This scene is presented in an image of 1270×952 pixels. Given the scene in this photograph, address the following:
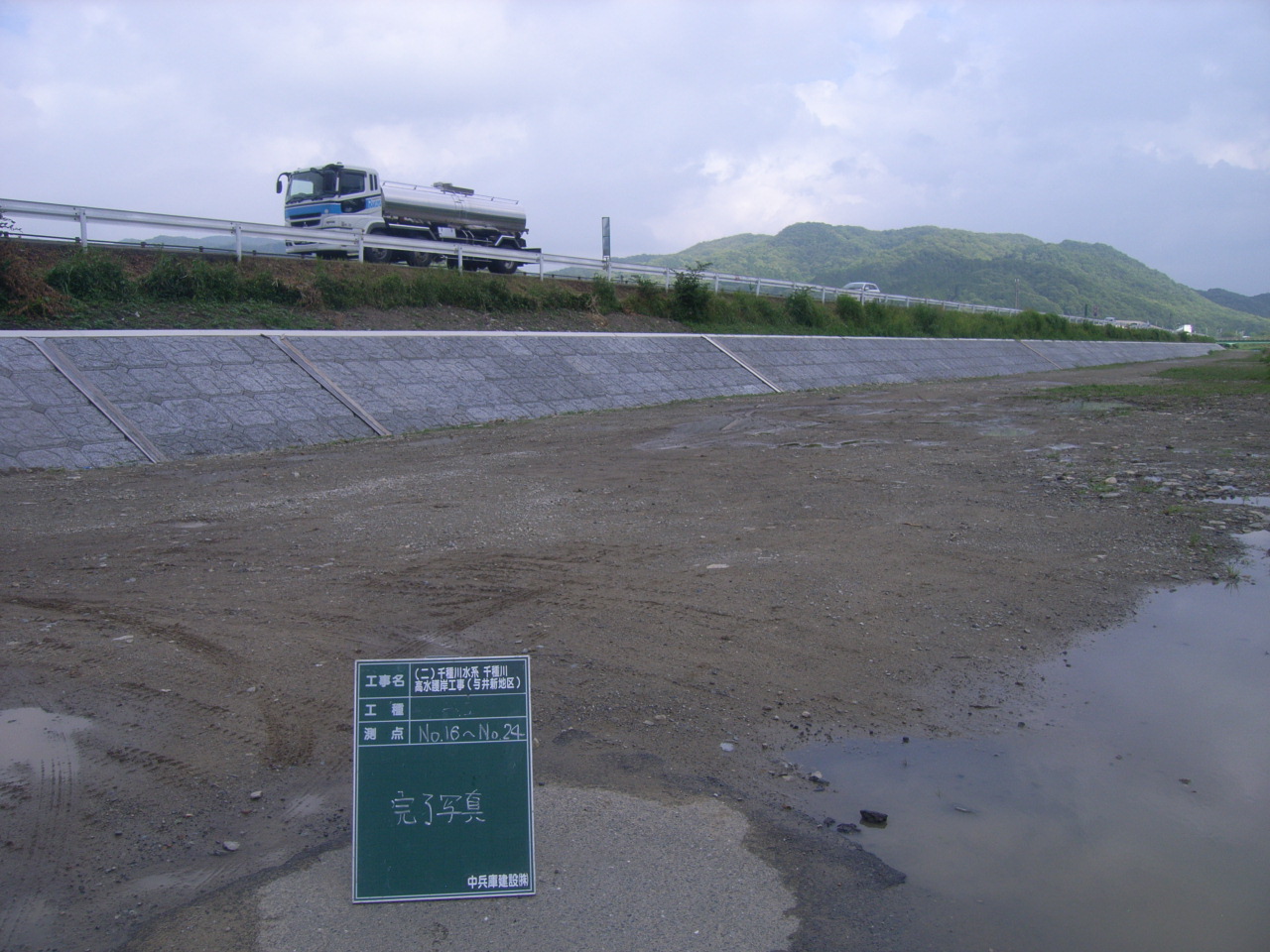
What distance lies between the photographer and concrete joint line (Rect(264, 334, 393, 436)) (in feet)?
50.8

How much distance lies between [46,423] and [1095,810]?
13216 mm

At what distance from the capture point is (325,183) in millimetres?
25938

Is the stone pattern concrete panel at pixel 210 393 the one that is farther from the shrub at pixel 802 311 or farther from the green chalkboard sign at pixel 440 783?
the shrub at pixel 802 311

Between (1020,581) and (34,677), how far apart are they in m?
6.65

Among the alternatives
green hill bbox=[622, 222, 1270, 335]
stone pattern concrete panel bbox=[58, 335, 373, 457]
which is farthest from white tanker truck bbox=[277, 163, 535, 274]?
green hill bbox=[622, 222, 1270, 335]

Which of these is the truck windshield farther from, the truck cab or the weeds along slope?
the weeds along slope

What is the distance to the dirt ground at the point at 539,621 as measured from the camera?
3697mm

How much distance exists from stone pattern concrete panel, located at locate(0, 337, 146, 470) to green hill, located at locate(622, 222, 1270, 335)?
81.6 metres

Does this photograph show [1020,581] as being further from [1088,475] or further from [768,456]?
[768,456]

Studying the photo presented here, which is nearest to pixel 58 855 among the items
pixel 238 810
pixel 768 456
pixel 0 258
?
pixel 238 810

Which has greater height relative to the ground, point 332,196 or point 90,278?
point 332,196

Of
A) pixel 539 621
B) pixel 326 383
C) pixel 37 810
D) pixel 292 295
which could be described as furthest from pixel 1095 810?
pixel 292 295

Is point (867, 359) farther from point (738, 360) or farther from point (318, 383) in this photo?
point (318, 383)

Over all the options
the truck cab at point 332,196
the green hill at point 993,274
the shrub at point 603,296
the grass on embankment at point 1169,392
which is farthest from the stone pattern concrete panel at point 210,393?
the green hill at point 993,274
